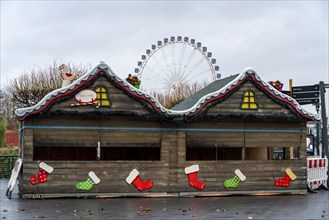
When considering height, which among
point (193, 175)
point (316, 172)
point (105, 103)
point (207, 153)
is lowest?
point (316, 172)

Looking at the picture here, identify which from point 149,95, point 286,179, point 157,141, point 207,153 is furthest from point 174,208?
point 207,153

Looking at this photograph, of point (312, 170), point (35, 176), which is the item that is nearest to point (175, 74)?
point (312, 170)

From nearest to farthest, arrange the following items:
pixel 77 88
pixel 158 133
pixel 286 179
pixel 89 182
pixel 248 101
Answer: pixel 77 88 < pixel 89 182 < pixel 158 133 < pixel 248 101 < pixel 286 179

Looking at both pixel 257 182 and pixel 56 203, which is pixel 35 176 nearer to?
pixel 56 203

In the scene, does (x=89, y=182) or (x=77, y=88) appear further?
(x=89, y=182)

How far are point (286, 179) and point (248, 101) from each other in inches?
119

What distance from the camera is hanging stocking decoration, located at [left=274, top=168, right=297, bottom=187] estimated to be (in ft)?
74.3

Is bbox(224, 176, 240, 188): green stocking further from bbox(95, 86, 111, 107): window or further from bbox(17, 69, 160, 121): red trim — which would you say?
bbox(95, 86, 111, 107): window

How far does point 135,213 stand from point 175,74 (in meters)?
40.9

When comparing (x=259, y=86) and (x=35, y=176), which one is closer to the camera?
(x=35, y=176)

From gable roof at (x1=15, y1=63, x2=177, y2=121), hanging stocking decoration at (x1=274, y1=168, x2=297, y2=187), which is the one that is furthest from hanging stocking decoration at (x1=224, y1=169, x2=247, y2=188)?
gable roof at (x1=15, y1=63, x2=177, y2=121)

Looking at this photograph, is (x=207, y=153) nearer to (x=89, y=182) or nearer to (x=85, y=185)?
(x=89, y=182)

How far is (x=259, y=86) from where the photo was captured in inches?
880

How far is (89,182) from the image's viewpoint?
21.0m
